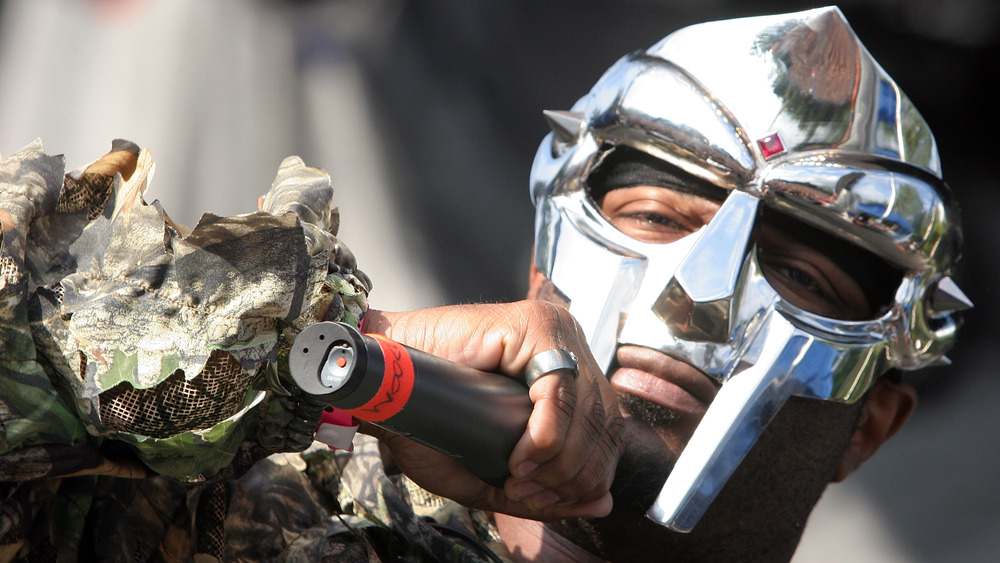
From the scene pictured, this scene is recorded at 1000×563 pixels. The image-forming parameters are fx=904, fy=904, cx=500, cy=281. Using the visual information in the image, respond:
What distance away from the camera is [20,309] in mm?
682

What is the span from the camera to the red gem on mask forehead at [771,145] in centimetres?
125

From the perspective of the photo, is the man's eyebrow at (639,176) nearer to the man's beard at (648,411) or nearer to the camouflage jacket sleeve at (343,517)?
the man's beard at (648,411)

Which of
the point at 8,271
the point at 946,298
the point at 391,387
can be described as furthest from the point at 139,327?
the point at 946,298

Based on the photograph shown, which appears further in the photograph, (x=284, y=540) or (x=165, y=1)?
(x=165, y=1)

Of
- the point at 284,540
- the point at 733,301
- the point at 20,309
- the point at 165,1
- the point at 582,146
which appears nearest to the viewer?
the point at 20,309

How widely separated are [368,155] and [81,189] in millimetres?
1365

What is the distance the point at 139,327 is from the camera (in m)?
0.68

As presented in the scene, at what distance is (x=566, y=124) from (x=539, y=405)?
0.80 m

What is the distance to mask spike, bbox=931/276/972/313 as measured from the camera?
1382 mm

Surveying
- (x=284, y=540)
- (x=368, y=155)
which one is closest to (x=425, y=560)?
(x=284, y=540)

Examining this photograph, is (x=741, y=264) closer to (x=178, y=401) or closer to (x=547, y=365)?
(x=547, y=365)

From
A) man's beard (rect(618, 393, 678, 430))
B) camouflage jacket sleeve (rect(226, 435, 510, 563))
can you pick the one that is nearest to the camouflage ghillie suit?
camouflage jacket sleeve (rect(226, 435, 510, 563))

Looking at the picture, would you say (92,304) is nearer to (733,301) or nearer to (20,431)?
(20,431)

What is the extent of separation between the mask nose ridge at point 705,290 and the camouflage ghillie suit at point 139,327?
1.73ft
